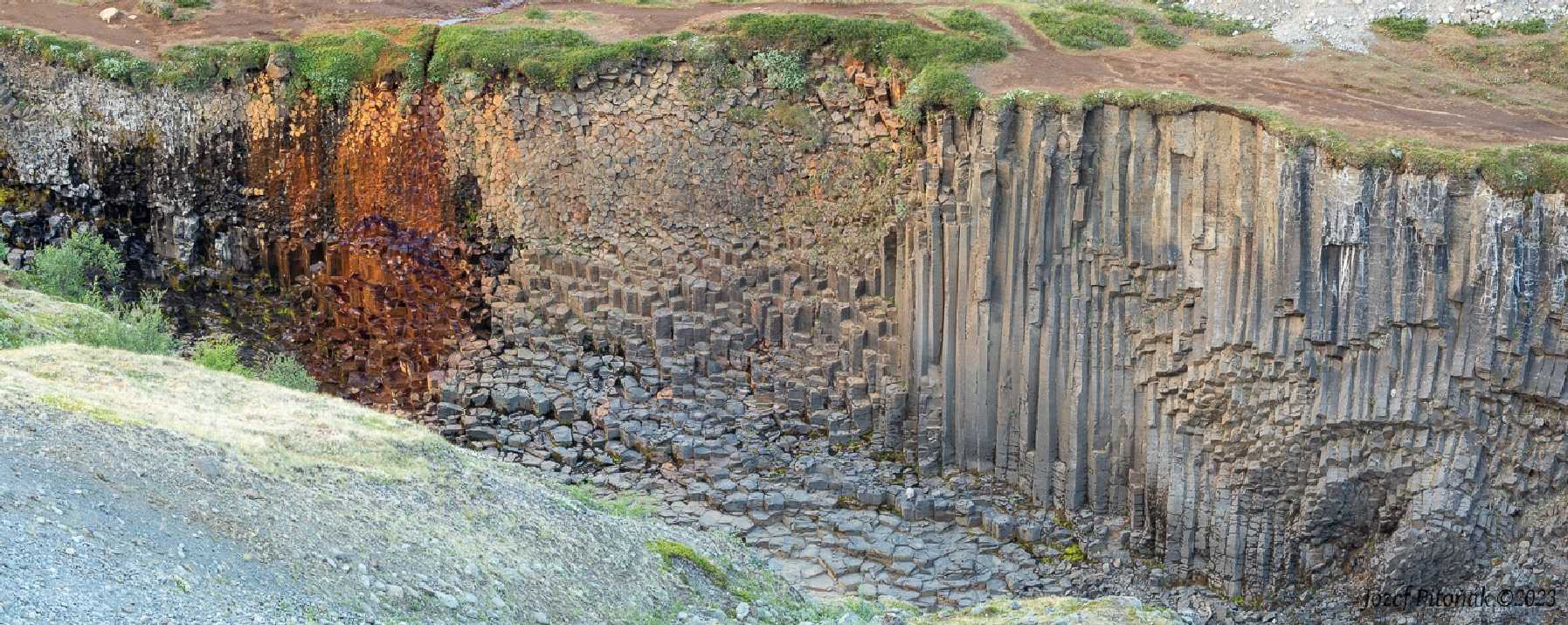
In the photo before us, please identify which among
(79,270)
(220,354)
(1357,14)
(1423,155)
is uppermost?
(1357,14)

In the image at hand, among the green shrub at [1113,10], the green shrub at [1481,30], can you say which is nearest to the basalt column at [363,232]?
the green shrub at [1113,10]

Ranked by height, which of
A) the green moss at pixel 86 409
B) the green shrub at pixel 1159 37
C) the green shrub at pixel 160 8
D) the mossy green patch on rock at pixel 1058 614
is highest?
the green shrub at pixel 160 8

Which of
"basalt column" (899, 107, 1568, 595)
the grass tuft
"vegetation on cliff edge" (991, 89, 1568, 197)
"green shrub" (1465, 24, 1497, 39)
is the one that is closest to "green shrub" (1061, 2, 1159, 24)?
the grass tuft

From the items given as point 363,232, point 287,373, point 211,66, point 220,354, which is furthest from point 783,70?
point 211,66

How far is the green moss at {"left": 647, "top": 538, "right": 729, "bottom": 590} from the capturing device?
1468 cm

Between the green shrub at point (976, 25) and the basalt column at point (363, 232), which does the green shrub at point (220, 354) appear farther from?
the green shrub at point (976, 25)

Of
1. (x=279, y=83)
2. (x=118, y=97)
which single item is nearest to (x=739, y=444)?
(x=279, y=83)

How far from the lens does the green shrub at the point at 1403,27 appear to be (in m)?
23.0

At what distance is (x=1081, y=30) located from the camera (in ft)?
79.1

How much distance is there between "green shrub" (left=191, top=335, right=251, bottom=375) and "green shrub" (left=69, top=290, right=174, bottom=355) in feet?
1.46

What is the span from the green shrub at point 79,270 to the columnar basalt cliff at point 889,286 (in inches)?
37.1

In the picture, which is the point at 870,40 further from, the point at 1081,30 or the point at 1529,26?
the point at 1529,26

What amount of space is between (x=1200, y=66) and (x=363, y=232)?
529 inches

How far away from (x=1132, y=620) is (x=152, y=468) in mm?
7949
